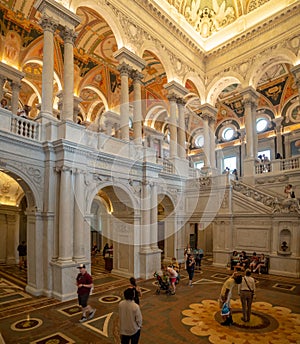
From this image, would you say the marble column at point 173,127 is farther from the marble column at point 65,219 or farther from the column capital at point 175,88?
the marble column at point 65,219

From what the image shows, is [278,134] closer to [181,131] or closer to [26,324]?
[181,131]

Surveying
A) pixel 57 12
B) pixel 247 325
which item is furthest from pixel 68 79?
pixel 247 325

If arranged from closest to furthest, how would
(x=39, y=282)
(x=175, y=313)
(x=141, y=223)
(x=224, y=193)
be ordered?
(x=175, y=313), (x=39, y=282), (x=141, y=223), (x=224, y=193)

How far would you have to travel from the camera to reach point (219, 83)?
70.2 ft

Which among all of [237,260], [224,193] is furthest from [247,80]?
[237,260]

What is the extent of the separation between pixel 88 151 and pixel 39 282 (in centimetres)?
530

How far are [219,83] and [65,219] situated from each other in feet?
53.7

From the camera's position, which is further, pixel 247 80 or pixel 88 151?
pixel 247 80

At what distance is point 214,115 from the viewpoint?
2191 centimetres

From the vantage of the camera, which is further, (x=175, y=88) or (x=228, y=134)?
(x=228, y=134)

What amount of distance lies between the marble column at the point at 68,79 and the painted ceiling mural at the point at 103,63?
365cm

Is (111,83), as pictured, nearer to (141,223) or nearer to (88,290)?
(141,223)

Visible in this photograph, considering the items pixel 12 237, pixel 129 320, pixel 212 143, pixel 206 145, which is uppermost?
pixel 212 143

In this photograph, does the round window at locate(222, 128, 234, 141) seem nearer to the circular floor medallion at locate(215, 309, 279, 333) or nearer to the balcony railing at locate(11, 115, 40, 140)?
the balcony railing at locate(11, 115, 40, 140)
